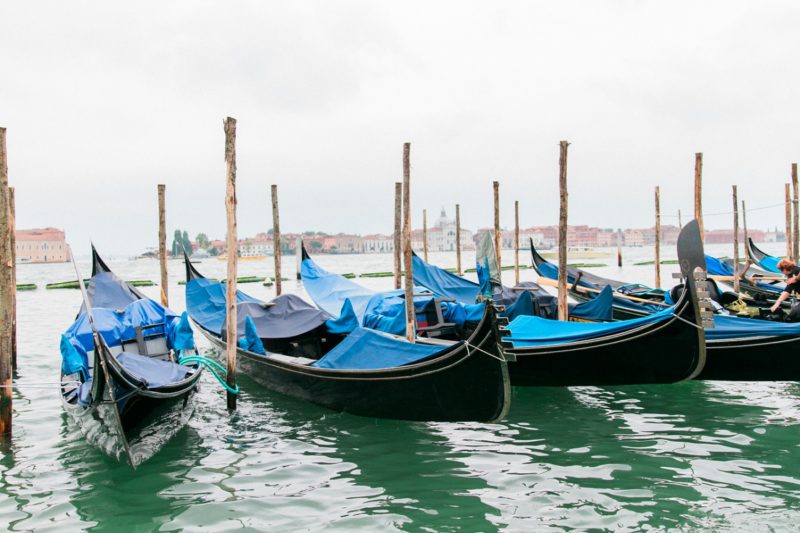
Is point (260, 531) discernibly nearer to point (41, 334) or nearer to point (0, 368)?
point (0, 368)

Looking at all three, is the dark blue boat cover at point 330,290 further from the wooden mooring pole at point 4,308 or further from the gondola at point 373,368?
the wooden mooring pole at point 4,308

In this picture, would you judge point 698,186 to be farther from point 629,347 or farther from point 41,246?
point 41,246

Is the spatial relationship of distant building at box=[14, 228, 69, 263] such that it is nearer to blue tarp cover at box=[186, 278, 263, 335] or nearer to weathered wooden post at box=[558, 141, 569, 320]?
blue tarp cover at box=[186, 278, 263, 335]

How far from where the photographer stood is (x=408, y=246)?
19.6 feet

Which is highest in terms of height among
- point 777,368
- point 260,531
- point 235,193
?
point 235,193

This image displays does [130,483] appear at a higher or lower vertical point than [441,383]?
lower

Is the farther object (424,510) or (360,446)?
(360,446)

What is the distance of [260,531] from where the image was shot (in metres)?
3.17

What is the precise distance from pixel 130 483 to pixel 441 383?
193cm

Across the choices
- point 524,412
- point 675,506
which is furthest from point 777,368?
point 675,506

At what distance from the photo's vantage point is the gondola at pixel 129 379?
3777mm

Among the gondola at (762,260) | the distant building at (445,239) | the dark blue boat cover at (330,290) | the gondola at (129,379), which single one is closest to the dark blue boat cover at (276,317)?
the dark blue boat cover at (330,290)

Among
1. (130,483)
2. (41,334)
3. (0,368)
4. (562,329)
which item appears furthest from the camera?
(41,334)

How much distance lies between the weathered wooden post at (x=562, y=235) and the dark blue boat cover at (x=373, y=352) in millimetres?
2400
